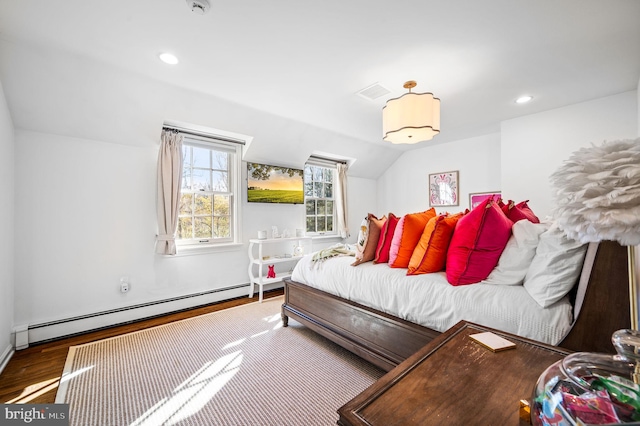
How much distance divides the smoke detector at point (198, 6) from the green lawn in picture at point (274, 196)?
2434 millimetres

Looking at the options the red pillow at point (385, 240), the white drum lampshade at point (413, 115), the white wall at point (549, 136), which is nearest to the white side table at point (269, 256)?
the red pillow at point (385, 240)

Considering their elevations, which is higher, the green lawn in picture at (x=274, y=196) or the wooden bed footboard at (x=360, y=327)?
the green lawn in picture at (x=274, y=196)

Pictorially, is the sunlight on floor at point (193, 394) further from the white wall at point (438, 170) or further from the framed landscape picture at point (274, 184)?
the white wall at point (438, 170)

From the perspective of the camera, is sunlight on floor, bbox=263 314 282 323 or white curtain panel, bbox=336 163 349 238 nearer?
sunlight on floor, bbox=263 314 282 323

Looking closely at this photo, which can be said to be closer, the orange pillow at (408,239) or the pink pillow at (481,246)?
the pink pillow at (481,246)

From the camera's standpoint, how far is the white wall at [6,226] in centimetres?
213

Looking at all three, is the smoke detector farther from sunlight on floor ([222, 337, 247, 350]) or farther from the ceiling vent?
sunlight on floor ([222, 337, 247, 350])

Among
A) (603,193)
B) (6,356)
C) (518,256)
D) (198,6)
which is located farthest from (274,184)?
(603,193)

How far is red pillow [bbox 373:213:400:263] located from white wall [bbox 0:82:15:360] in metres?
3.01

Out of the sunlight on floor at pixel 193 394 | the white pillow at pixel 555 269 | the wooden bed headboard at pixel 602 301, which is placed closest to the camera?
the wooden bed headboard at pixel 602 301

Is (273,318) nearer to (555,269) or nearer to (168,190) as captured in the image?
(168,190)

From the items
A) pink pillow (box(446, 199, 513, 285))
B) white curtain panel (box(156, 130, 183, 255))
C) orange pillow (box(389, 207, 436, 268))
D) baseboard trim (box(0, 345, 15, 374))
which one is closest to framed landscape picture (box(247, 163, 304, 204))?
white curtain panel (box(156, 130, 183, 255))

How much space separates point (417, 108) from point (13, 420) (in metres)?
3.35

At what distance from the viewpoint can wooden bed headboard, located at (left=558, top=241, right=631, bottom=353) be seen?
1060 millimetres
